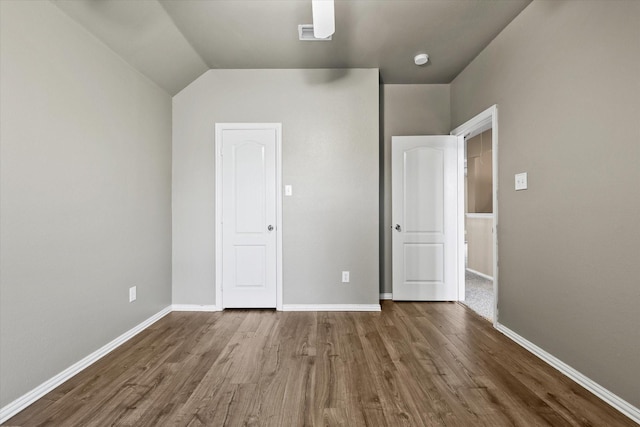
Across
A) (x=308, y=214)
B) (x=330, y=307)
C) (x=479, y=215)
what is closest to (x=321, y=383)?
(x=330, y=307)

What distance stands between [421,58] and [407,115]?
2.54ft

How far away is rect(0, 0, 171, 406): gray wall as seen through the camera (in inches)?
61.4

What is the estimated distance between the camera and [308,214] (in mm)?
3180

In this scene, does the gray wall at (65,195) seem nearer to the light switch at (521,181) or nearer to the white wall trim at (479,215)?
the light switch at (521,181)

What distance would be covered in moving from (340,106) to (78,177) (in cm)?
247

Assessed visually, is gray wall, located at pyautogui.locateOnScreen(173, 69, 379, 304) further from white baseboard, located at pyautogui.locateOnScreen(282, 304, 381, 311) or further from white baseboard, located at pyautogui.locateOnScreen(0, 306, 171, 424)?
white baseboard, located at pyautogui.locateOnScreen(0, 306, 171, 424)

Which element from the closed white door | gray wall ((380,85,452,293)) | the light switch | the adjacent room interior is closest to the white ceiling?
the adjacent room interior

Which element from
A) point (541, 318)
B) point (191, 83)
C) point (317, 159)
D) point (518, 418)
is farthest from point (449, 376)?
point (191, 83)

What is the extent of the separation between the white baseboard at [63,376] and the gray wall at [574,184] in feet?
11.0

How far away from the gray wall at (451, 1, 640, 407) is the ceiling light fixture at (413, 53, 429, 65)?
2.12ft

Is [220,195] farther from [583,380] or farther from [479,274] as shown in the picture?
[479,274]

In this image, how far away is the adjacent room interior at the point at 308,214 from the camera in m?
1.58

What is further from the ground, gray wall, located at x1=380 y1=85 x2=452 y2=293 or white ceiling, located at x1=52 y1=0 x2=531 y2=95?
white ceiling, located at x1=52 y1=0 x2=531 y2=95

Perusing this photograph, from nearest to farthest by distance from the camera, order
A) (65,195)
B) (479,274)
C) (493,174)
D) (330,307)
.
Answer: (65,195) → (493,174) → (330,307) → (479,274)
